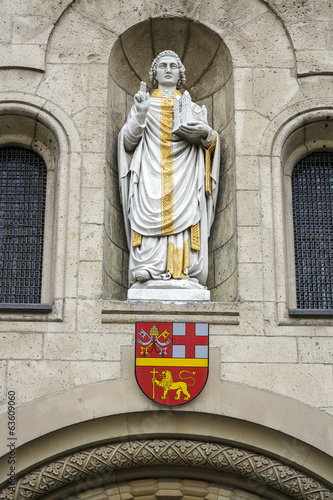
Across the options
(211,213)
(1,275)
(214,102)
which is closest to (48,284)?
(1,275)

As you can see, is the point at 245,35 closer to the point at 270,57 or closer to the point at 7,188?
the point at 270,57

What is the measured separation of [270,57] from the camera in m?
10.7

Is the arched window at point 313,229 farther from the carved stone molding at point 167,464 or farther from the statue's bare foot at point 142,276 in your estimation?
the carved stone molding at point 167,464

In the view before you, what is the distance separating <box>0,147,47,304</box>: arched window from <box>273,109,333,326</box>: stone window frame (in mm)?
2399

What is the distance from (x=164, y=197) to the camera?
1002cm

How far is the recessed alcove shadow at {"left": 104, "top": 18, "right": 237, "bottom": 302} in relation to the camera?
10125mm

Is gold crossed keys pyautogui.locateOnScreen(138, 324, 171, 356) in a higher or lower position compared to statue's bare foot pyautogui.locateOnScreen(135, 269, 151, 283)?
lower

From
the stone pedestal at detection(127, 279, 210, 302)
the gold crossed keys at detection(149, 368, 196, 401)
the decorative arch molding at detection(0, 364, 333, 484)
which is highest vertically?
the stone pedestal at detection(127, 279, 210, 302)

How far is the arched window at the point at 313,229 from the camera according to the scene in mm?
10195

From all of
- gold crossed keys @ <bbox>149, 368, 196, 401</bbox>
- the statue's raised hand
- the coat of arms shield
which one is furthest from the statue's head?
gold crossed keys @ <bbox>149, 368, 196, 401</bbox>

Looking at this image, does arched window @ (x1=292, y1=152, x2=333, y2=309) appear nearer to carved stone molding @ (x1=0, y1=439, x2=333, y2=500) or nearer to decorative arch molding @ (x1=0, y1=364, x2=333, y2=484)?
decorative arch molding @ (x1=0, y1=364, x2=333, y2=484)

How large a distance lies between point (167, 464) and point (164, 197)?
2568 mm

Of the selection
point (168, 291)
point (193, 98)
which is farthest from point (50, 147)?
point (168, 291)

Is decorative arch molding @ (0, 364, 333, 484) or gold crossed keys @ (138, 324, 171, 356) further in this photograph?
gold crossed keys @ (138, 324, 171, 356)
